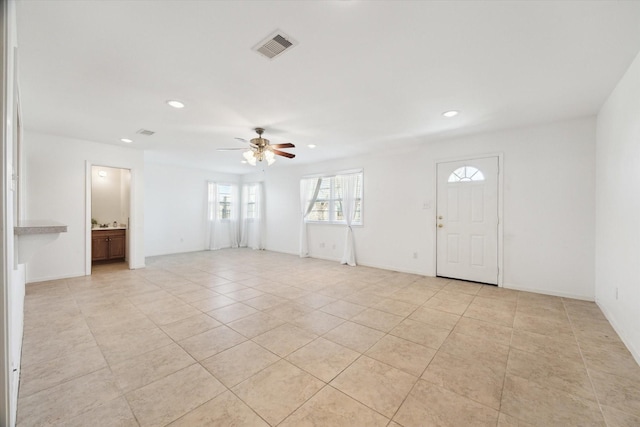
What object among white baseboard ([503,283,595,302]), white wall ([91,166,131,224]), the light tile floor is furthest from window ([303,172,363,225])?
white wall ([91,166,131,224])

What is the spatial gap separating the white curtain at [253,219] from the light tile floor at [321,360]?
170 inches

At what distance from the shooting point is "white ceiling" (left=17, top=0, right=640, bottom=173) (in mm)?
1717

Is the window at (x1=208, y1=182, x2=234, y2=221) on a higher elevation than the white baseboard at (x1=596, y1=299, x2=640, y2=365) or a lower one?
higher

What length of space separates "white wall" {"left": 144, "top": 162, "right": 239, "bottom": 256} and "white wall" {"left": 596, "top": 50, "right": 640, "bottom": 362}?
339 inches

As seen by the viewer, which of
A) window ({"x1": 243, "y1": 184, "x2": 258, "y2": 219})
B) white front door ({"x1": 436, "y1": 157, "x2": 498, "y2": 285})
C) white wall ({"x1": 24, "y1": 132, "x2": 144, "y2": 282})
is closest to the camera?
white front door ({"x1": 436, "y1": 157, "x2": 498, "y2": 285})

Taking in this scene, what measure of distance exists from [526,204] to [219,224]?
7.91 metres

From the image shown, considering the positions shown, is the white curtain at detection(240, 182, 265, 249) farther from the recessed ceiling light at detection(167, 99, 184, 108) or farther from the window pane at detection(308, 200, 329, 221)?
the recessed ceiling light at detection(167, 99, 184, 108)

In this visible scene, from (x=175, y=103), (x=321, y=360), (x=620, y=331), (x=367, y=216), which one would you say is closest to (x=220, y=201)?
(x=367, y=216)

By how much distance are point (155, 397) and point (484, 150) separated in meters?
5.22

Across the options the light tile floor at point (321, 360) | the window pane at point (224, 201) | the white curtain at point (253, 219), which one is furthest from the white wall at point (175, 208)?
the light tile floor at point (321, 360)

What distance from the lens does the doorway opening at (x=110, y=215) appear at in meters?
5.96

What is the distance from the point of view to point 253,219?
855cm

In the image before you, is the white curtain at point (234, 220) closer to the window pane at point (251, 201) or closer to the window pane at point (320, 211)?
the window pane at point (251, 201)

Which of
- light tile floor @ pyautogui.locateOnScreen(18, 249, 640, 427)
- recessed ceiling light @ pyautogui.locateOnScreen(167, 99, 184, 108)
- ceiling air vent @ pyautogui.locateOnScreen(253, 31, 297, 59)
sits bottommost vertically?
→ light tile floor @ pyautogui.locateOnScreen(18, 249, 640, 427)
